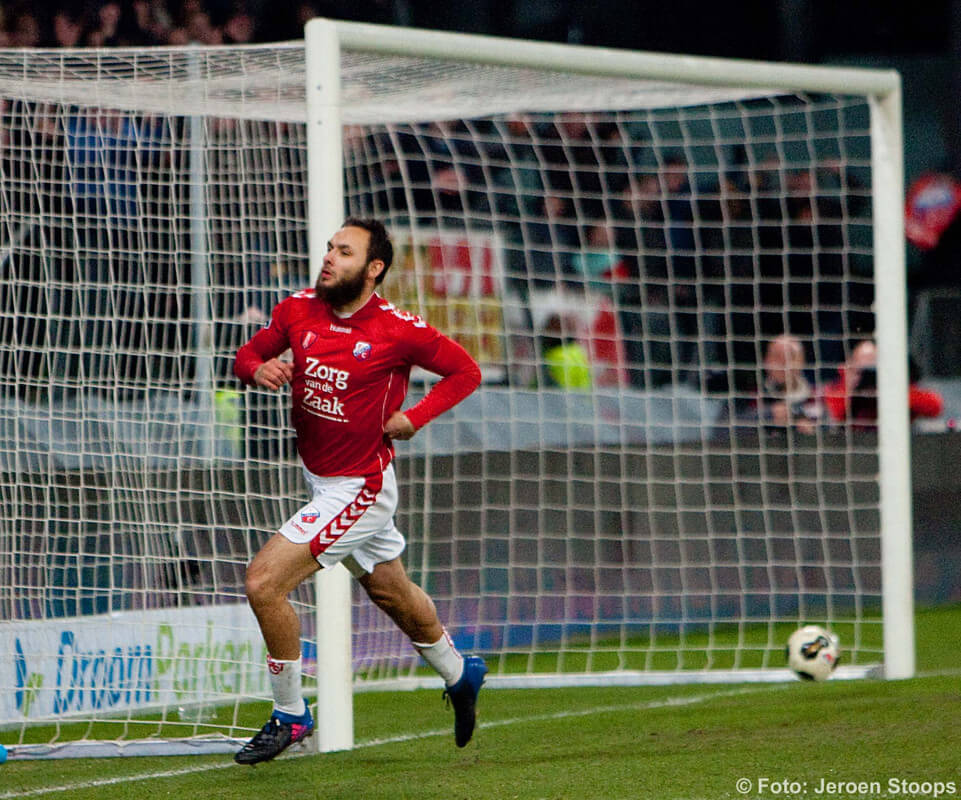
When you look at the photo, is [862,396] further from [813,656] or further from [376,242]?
[376,242]

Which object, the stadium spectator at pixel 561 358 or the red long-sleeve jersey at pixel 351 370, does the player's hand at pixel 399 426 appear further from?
the stadium spectator at pixel 561 358

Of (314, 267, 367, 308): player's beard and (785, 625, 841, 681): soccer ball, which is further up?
(314, 267, 367, 308): player's beard

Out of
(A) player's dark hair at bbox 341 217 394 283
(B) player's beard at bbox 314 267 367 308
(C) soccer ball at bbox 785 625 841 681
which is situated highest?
(A) player's dark hair at bbox 341 217 394 283

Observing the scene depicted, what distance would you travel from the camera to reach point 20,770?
5691mm

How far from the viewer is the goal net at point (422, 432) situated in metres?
6.46

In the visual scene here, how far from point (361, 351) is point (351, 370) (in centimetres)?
7

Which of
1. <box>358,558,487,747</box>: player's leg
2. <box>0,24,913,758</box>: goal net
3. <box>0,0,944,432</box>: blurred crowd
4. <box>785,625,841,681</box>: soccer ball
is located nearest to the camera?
<box>358,558,487,747</box>: player's leg

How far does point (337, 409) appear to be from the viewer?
16.9ft

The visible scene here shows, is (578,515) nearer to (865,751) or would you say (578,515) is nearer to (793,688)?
(793,688)

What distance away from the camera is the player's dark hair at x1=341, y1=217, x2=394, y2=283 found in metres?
5.22

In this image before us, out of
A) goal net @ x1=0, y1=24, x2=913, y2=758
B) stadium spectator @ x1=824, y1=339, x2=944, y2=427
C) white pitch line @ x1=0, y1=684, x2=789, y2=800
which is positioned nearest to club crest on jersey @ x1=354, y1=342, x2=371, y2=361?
goal net @ x1=0, y1=24, x2=913, y2=758

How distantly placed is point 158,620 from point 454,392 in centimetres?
210

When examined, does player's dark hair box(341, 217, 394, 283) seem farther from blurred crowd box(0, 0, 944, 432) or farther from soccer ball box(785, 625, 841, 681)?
soccer ball box(785, 625, 841, 681)

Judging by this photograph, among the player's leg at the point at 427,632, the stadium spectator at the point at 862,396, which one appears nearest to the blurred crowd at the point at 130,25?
the stadium spectator at the point at 862,396
